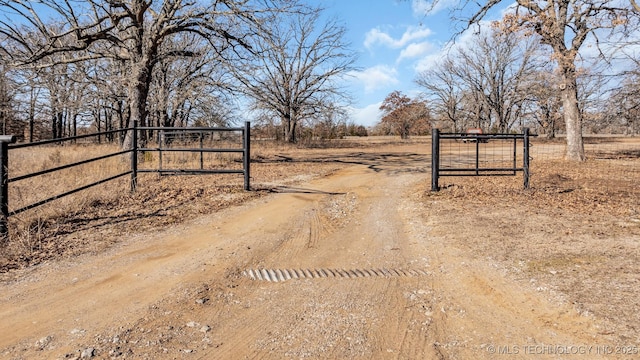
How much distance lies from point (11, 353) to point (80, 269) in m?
1.61

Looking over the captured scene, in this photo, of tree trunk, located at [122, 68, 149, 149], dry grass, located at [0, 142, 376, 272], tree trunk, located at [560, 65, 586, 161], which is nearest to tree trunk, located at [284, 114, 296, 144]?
tree trunk, located at [122, 68, 149, 149]

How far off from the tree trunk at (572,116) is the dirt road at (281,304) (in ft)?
45.2

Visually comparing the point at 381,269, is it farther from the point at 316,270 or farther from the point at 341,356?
the point at 341,356

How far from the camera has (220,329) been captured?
285 centimetres

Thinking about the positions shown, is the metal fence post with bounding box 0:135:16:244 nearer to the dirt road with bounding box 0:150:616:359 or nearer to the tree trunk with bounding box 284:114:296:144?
the dirt road with bounding box 0:150:616:359

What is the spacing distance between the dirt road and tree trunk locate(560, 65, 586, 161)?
13.8 m

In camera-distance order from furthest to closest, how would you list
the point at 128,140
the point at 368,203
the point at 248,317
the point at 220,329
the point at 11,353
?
the point at 128,140
the point at 368,203
the point at 248,317
the point at 220,329
the point at 11,353

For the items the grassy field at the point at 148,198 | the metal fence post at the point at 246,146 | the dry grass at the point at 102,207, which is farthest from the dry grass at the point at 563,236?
the dry grass at the point at 102,207

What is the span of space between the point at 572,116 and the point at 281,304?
1667 cm

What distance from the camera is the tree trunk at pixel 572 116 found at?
15617 millimetres

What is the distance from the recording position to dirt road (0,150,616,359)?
8.58 ft

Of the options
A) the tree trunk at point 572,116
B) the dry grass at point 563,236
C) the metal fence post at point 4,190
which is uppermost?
the tree trunk at point 572,116

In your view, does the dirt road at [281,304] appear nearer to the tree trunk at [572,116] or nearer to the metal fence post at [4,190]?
the metal fence post at [4,190]

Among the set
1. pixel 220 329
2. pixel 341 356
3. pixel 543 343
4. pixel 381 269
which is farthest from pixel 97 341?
pixel 543 343
